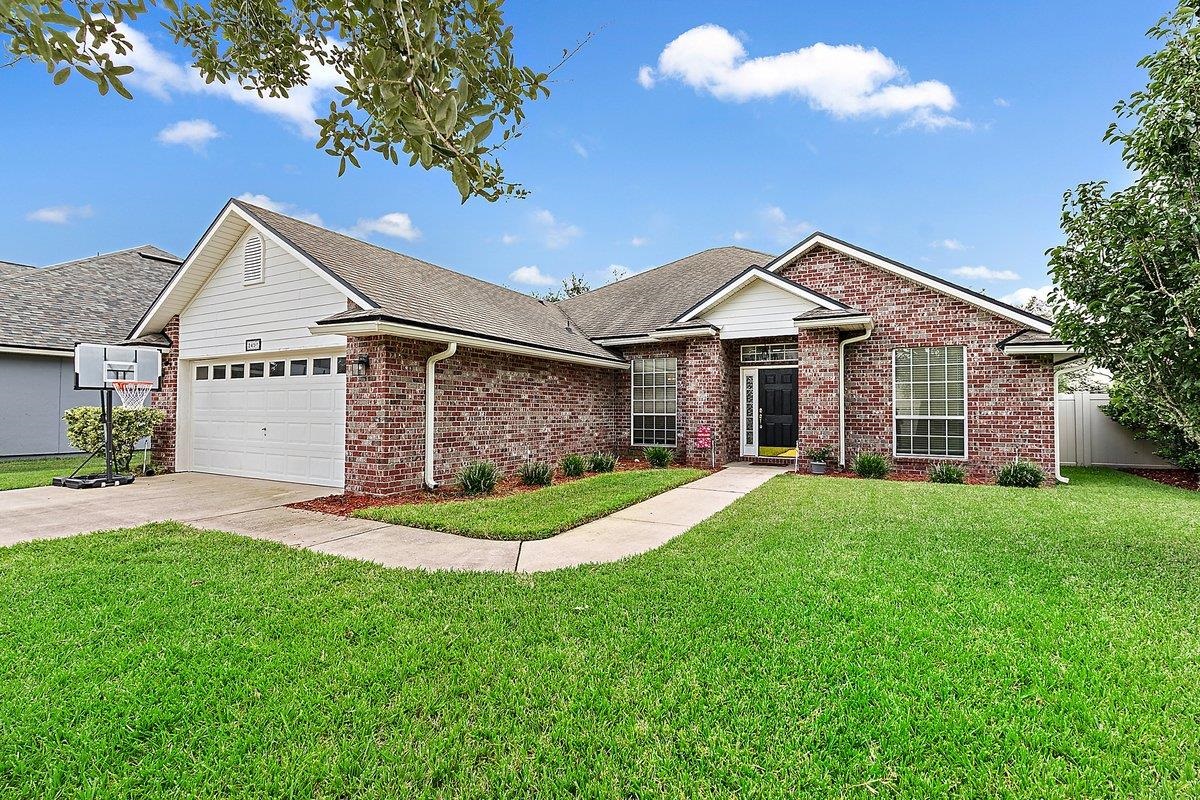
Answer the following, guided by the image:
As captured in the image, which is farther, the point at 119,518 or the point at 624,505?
the point at 624,505

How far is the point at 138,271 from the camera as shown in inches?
792

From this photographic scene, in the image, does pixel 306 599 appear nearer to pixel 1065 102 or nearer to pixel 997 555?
pixel 997 555

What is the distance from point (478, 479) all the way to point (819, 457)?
7.28 metres

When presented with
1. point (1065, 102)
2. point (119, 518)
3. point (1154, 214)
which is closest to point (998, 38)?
point (1065, 102)

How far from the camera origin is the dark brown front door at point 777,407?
1318cm

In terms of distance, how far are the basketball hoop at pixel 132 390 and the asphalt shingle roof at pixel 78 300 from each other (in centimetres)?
626

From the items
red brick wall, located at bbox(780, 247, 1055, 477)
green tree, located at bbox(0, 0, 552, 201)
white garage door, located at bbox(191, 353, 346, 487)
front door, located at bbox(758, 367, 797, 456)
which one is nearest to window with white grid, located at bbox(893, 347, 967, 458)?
red brick wall, located at bbox(780, 247, 1055, 477)

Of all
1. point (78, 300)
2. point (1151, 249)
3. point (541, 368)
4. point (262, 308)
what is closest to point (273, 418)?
point (262, 308)

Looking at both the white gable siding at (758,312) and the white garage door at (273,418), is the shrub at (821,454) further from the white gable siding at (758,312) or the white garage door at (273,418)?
the white garage door at (273,418)

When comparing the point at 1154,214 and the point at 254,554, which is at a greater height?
the point at 1154,214

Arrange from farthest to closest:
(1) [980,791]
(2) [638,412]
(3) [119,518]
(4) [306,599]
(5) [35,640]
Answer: (2) [638,412], (3) [119,518], (4) [306,599], (5) [35,640], (1) [980,791]

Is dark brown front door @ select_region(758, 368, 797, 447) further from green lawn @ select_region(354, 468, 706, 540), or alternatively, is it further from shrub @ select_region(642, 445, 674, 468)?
green lawn @ select_region(354, 468, 706, 540)

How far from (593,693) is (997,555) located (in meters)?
4.75

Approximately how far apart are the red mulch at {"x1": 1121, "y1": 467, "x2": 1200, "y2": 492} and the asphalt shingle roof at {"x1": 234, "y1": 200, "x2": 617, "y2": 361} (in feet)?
40.6
